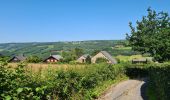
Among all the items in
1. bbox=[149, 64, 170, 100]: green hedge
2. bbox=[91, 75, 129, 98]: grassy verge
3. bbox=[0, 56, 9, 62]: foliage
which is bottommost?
bbox=[91, 75, 129, 98]: grassy verge

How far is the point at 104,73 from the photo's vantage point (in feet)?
104

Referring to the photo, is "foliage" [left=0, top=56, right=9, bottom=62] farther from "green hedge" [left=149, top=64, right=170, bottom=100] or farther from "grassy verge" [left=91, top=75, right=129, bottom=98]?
"grassy verge" [left=91, top=75, right=129, bottom=98]

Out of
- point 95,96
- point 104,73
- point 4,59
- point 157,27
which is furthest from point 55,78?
point 157,27

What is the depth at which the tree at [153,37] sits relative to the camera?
149 feet

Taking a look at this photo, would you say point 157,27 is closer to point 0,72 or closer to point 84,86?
point 84,86

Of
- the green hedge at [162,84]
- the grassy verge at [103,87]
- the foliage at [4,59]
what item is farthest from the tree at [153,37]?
the foliage at [4,59]

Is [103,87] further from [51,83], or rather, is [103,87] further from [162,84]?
[51,83]

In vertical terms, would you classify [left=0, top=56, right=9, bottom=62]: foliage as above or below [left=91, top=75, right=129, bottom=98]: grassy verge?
above

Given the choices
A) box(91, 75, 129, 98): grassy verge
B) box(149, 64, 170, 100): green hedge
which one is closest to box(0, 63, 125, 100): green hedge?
box(91, 75, 129, 98): grassy verge

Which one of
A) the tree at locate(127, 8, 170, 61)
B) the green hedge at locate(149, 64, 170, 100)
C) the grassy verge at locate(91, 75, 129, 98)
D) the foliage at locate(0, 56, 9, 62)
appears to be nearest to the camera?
the foliage at locate(0, 56, 9, 62)

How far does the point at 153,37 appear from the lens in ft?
153

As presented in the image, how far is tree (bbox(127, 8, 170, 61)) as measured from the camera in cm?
4553

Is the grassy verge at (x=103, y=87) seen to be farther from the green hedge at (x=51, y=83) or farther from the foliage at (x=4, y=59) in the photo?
the foliage at (x=4, y=59)

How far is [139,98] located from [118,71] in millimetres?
16970
